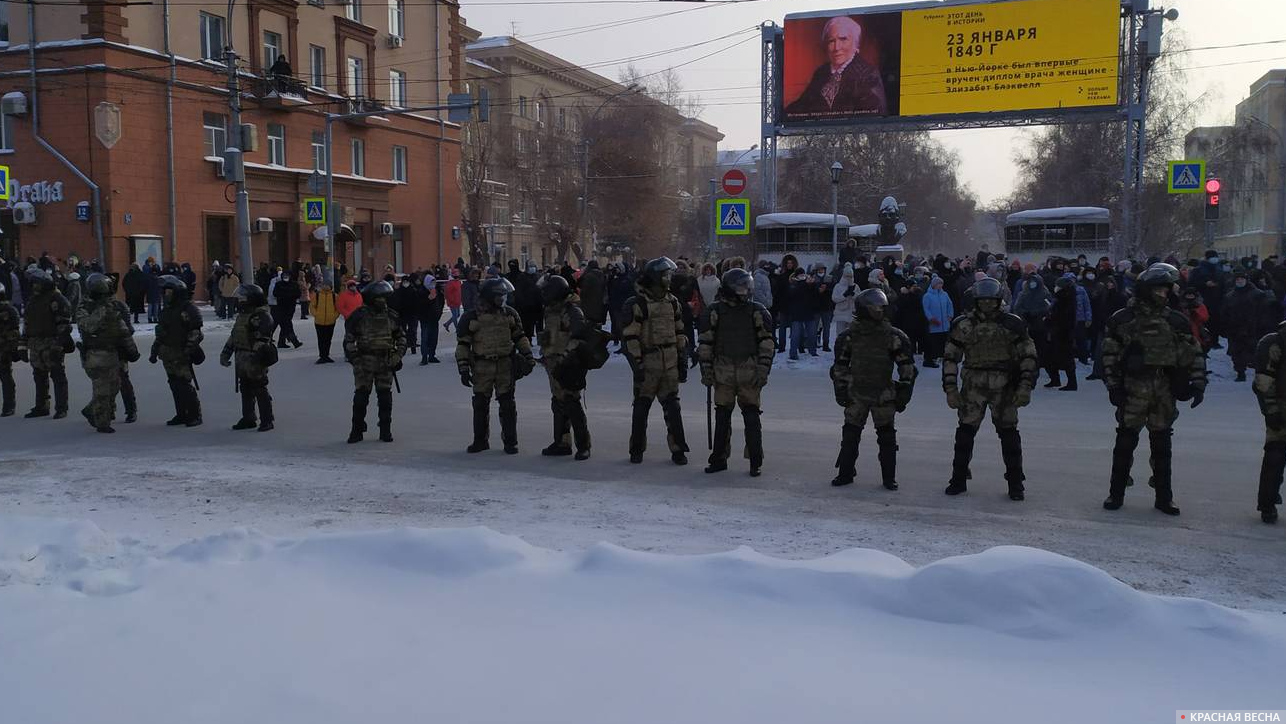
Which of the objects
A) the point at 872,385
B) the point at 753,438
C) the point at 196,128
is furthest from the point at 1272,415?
the point at 196,128

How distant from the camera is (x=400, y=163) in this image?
4550 cm

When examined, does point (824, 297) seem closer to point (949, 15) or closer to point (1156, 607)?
point (1156, 607)

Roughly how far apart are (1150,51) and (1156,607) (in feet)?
104

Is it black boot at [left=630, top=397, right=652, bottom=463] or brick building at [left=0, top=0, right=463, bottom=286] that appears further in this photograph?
brick building at [left=0, top=0, right=463, bottom=286]

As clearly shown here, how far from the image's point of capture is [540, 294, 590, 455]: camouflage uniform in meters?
10.2

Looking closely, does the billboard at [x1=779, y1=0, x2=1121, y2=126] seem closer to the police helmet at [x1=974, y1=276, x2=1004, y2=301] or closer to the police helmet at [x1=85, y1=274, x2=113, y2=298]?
the police helmet at [x1=85, y1=274, x2=113, y2=298]

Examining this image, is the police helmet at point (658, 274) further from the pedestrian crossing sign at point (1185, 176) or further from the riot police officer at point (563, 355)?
the pedestrian crossing sign at point (1185, 176)

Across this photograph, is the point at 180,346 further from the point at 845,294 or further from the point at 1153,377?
the point at 845,294

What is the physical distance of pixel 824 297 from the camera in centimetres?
1906

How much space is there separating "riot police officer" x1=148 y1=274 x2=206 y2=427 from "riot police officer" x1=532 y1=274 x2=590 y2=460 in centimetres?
417

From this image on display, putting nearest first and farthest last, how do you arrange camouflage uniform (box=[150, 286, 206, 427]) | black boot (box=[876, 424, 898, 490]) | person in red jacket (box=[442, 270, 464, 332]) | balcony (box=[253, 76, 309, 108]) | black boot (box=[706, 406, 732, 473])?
black boot (box=[876, 424, 898, 490]), black boot (box=[706, 406, 732, 473]), camouflage uniform (box=[150, 286, 206, 427]), person in red jacket (box=[442, 270, 464, 332]), balcony (box=[253, 76, 309, 108])

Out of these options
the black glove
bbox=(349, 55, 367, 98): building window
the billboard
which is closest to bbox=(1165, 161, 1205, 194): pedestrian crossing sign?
the billboard

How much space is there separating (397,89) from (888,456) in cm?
4043

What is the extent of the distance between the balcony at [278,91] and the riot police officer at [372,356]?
93.2ft
